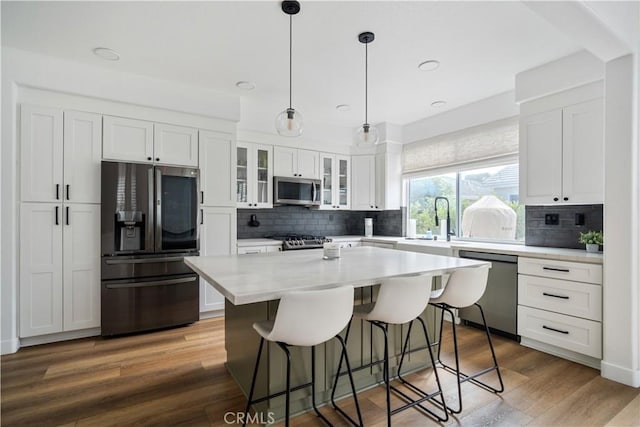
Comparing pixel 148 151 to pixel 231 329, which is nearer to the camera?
pixel 231 329

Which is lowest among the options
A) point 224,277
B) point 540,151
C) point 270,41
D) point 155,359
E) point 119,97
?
point 155,359

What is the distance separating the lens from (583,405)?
200 cm

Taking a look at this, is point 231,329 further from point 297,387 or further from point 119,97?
point 119,97

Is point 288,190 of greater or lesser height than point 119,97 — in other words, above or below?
below

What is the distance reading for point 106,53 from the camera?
110 inches

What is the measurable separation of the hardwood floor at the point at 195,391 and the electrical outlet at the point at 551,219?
1319 mm

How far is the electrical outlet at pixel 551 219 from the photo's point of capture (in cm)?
320

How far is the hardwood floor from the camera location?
6.16 ft

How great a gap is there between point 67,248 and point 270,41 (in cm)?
272

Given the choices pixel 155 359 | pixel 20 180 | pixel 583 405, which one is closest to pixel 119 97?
pixel 20 180

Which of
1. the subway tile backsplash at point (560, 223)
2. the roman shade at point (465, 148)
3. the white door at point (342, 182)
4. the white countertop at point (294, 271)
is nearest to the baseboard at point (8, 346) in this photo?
the white countertop at point (294, 271)

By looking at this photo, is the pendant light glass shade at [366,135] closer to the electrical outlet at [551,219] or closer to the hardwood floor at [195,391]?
the hardwood floor at [195,391]

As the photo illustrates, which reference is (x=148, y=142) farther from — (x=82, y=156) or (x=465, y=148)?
(x=465, y=148)

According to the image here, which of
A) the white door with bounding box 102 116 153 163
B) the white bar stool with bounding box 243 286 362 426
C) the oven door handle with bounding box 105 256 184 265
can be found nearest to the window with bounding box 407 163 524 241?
the white bar stool with bounding box 243 286 362 426
